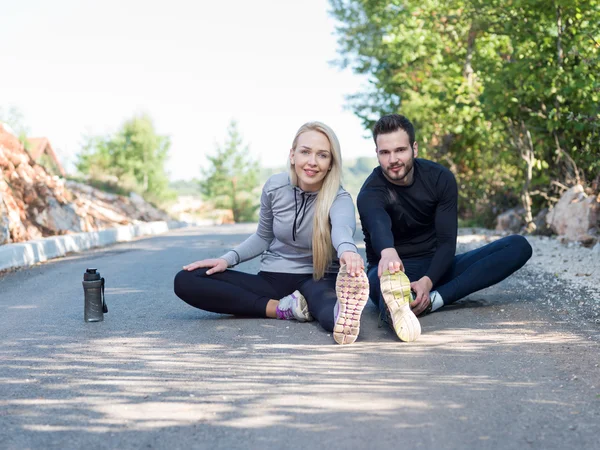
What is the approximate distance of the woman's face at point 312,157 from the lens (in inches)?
223

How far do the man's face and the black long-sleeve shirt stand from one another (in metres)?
0.16

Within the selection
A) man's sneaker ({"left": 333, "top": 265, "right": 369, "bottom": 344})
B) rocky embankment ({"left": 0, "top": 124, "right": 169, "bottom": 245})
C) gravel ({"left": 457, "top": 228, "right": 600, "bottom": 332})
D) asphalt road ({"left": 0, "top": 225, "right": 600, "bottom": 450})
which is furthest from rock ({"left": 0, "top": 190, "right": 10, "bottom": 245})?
man's sneaker ({"left": 333, "top": 265, "right": 369, "bottom": 344})

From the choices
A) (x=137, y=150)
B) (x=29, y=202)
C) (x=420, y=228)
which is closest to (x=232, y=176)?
(x=137, y=150)

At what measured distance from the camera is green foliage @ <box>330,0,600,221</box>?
12805 mm

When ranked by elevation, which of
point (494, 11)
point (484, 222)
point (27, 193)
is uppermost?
point (494, 11)

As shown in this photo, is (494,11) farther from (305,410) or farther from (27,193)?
(305,410)

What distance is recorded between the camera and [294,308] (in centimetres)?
577

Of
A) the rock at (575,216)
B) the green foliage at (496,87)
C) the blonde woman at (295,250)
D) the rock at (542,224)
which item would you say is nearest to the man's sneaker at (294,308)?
the blonde woman at (295,250)

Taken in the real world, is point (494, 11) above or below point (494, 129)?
above

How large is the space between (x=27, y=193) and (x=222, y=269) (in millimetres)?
12170

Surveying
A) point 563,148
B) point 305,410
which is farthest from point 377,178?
point 563,148

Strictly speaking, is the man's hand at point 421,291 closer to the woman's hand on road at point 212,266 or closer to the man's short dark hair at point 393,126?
the man's short dark hair at point 393,126

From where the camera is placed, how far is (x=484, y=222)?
760 inches

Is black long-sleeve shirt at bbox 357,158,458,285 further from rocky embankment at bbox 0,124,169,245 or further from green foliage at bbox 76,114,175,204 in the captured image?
green foliage at bbox 76,114,175,204
